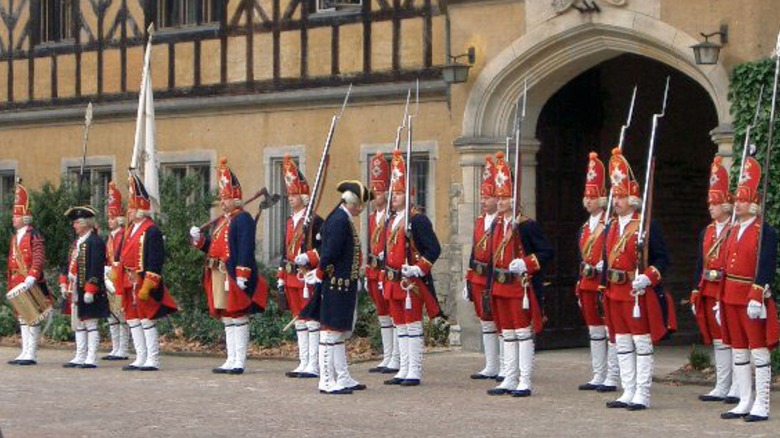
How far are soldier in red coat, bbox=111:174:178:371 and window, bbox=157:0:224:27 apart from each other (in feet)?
22.6

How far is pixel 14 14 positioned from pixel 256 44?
17.8 feet

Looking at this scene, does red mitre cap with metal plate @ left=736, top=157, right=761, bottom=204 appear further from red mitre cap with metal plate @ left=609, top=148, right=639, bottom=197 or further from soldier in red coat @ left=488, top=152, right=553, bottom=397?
soldier in red coat @ left=488, top=152, right=553, bottom=397

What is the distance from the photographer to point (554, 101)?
21.1 metres

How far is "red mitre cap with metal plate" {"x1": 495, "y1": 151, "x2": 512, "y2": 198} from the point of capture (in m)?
16.6

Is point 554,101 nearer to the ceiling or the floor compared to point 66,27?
nearer to the floor

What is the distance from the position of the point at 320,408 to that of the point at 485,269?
266 cm

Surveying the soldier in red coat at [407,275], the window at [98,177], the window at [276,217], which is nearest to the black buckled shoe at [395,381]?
the soldier in red coat at [407,275]

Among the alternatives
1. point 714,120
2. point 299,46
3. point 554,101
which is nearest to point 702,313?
point 554,101

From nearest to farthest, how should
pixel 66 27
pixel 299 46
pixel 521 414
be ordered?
pixel 521 414 → pixel 299 46 → pixel 66 27

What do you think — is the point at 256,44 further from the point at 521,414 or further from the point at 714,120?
the point at 521,414

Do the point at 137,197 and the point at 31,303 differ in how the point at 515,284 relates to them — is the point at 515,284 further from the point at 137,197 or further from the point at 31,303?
the point at 31,303

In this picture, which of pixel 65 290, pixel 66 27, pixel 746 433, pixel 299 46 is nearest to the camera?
pixel 746 433

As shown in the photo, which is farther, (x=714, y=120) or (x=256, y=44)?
(x=256, y=44)

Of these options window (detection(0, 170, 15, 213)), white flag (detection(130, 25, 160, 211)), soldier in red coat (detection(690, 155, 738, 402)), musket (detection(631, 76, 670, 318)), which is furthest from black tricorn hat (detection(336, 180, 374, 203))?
window (detection(0, 170, 15, 213))
